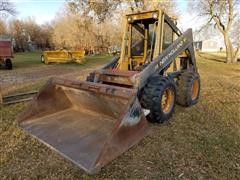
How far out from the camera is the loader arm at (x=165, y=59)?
345 cm

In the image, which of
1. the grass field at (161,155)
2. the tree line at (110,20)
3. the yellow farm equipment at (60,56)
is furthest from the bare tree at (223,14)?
the grass field at (161,155)

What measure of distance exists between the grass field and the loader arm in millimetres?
902

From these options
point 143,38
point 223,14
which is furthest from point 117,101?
point 223,14

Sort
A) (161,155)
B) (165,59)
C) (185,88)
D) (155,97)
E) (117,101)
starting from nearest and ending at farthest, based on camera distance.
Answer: (161,155) < (117,101) < (155,97) < (165,59) < (185,88)

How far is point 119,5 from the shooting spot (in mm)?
15594

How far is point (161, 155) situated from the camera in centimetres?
283

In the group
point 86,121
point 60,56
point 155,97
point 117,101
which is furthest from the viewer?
point 60,56

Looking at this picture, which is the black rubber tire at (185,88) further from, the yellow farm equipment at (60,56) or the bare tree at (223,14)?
the bare tree at (223,14)

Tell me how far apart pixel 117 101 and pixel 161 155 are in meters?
0.99

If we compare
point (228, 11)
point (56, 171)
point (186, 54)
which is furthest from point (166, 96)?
point (228, 11)

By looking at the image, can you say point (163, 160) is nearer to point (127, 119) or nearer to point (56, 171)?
point (127, 119)

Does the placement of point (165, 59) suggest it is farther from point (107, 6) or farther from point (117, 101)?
point (107, 6)

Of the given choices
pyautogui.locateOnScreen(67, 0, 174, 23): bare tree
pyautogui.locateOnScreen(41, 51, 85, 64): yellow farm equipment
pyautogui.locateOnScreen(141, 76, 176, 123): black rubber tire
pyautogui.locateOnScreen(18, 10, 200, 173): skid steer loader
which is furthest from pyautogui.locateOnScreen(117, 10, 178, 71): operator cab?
pyautogui.locateOnScreen(41, 51, 85, 64): yellow farm equipment

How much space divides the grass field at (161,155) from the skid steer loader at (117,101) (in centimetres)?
18
